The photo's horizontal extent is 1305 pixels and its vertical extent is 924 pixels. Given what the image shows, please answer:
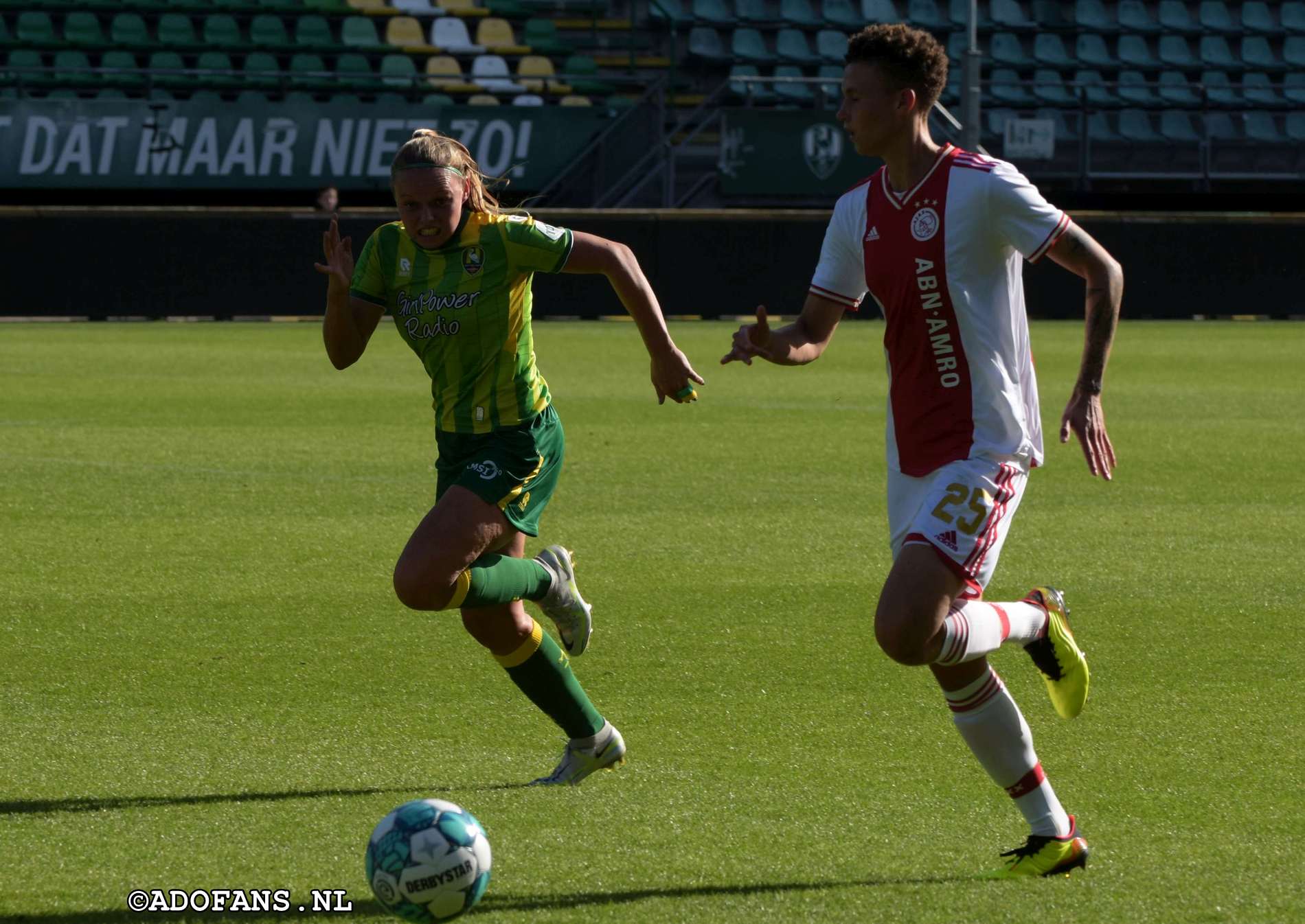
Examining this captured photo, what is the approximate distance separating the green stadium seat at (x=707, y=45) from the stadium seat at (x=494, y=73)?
10.3 feet

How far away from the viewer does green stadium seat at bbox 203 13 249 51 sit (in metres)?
28.1

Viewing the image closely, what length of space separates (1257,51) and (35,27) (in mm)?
21344

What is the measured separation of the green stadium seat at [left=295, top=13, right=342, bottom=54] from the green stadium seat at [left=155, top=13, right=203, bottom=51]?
1.58m

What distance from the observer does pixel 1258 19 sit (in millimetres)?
34344

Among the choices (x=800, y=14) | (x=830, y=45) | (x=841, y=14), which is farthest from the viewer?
(x=841, y=14)

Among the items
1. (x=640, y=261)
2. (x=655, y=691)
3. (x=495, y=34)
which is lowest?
(x=640, y=261)

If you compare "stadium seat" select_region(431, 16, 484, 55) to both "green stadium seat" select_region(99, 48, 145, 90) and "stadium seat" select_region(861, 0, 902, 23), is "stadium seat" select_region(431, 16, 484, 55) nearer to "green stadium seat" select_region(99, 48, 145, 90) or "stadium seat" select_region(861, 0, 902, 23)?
"green stadium seat" select_region(99, 48, 145, 90)

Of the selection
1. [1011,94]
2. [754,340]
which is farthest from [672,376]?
[1011,94]

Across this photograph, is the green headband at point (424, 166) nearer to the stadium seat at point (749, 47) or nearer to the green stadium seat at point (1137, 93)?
the stadium seat at point (749, 47)

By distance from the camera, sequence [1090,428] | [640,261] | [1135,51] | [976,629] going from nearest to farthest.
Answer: [976,629] < [1090,428] < [640,261] < [1135,51]

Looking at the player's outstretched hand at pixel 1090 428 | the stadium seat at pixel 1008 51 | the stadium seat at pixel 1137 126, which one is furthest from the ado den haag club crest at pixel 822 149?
the player's outstretched hand at pixel 1090 428

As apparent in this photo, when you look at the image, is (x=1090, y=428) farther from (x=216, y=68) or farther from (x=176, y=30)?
(x=176, y=30)

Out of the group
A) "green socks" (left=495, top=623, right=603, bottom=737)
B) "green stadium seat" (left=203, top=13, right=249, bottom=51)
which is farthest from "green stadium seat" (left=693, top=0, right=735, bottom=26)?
"green socks" (left=495, top=623, right=603, bottom=737)

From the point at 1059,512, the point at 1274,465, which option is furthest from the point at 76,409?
the point at 1274,465
